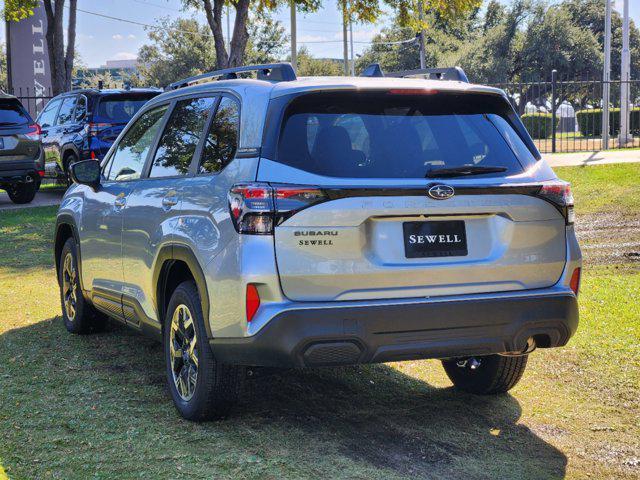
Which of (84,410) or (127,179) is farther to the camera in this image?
(127,179)

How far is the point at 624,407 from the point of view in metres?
5.54

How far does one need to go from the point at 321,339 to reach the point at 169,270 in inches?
53.9

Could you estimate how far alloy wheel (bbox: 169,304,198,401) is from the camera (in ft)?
16.8

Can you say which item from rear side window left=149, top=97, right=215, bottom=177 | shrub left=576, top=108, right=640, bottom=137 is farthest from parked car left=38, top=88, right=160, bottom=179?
shrub left=576, top=108, right=640, bottom=137

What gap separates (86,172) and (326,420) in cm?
263

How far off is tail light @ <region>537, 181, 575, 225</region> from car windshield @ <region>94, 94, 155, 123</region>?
43.6 ft

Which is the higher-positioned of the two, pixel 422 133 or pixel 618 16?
pixel 618 16

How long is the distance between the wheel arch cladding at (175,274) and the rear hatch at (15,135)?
12524 millimetres

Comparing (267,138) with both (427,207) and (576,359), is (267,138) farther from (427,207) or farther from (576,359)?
(576,359)

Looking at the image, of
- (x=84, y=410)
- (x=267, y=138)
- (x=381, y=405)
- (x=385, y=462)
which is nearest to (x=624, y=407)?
(x=381, y=405)

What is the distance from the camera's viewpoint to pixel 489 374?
5.70 m

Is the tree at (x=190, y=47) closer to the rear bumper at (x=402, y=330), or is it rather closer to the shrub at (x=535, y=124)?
the shrub at (x=535, y=124)

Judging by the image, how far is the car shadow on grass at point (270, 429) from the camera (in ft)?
14.8

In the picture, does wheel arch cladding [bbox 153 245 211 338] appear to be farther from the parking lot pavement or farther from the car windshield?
the parking lot pavement
